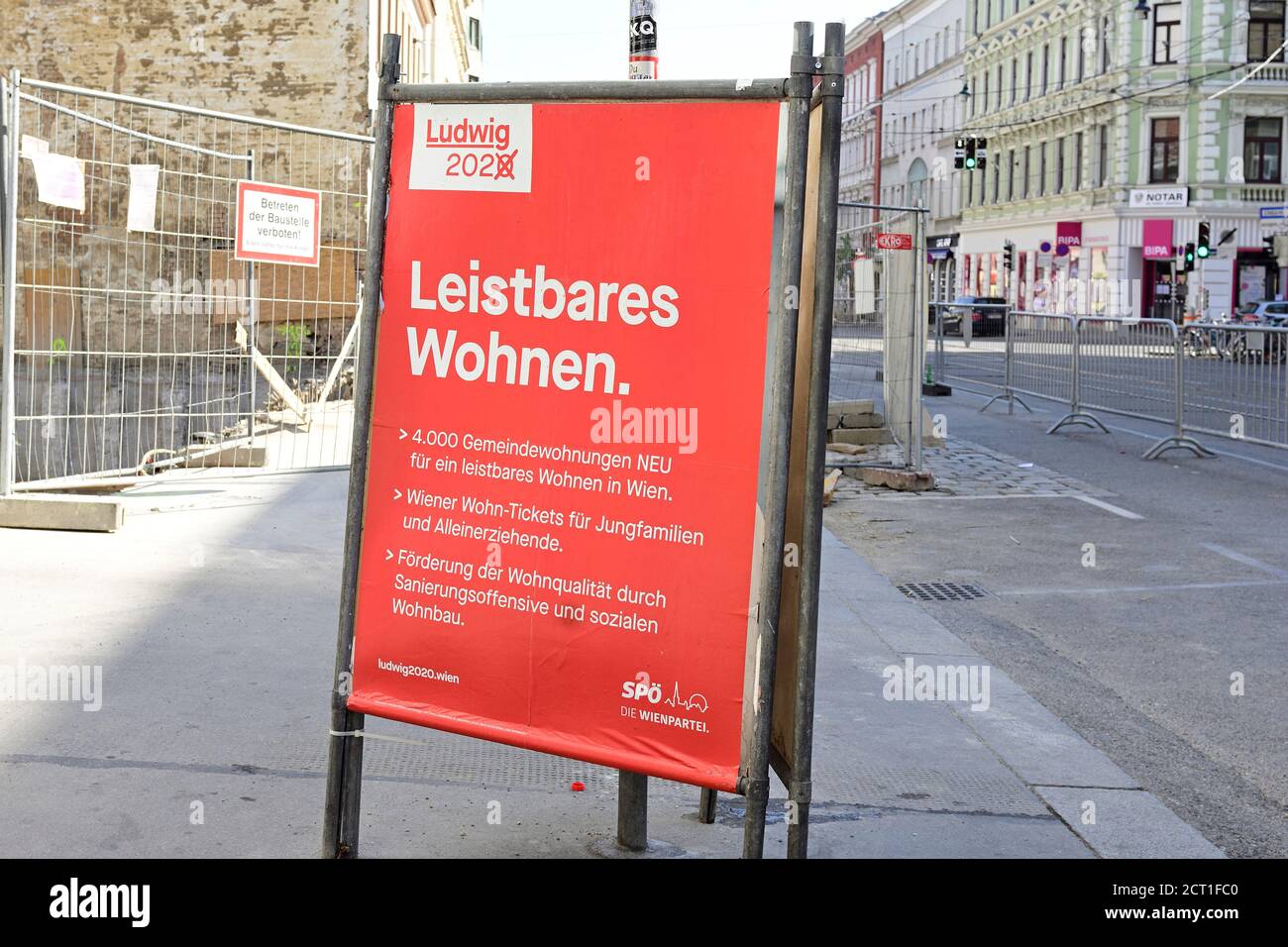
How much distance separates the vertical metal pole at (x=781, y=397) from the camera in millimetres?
3268

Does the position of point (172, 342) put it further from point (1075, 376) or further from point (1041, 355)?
point (1041, 355)

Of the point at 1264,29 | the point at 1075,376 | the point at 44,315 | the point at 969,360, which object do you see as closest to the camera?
the point at 44,315

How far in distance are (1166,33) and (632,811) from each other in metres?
54.6

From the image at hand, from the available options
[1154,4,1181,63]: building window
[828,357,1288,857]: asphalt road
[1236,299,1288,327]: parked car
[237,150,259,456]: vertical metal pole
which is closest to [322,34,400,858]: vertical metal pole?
[828,357,1288,857]: asphalt road

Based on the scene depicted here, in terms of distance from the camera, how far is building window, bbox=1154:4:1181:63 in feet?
172

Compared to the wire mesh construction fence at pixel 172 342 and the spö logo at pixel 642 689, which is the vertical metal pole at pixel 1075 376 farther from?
the spö logo at pixel 642 689

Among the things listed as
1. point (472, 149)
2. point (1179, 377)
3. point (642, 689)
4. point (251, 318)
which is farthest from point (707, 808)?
point (1179, 377)

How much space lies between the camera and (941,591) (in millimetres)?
8156

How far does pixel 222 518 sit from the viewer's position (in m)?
9.09

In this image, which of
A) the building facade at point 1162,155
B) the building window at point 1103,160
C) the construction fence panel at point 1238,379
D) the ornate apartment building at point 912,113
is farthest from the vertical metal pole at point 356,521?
the ornate apartment building at point 912,113
